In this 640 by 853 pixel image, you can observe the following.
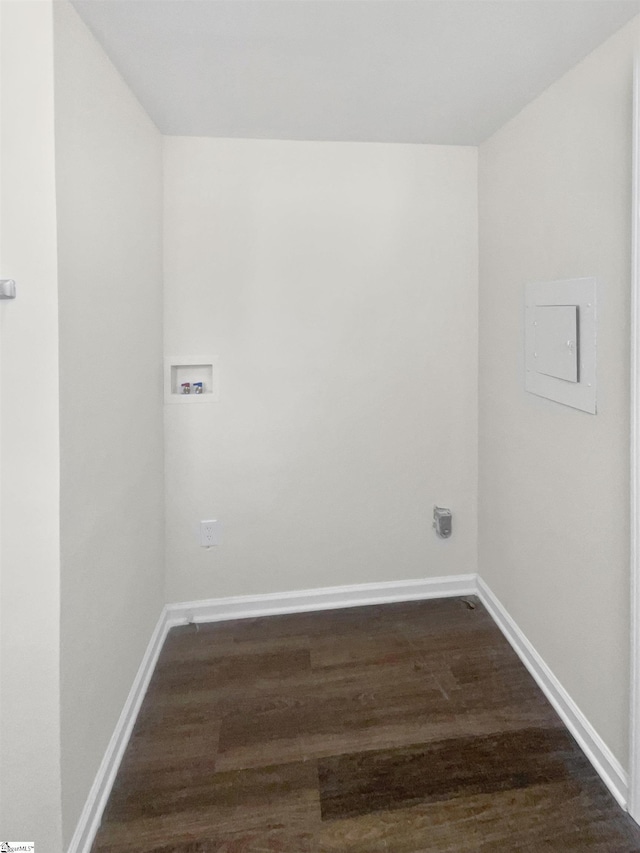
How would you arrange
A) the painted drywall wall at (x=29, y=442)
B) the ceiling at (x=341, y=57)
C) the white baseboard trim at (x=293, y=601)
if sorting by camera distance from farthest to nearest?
the white baseboard trim at (x=293, y=601)
the ceiling at (x=341, y=57)
the painted drywall wall at (x=29, y=442)

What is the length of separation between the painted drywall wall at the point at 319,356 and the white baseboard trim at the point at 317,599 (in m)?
0.05

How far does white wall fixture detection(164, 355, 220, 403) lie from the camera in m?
2.37

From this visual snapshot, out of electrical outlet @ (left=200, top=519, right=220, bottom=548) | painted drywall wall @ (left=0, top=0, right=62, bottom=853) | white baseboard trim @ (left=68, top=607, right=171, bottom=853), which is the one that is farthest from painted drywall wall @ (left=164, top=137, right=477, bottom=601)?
painted drywall wall @ (left=0, top=0, right=62, bottom=853)

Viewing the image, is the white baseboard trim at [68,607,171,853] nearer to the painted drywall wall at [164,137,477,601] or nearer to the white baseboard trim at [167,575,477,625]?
the white baseboard trim at [167,575,477,625]

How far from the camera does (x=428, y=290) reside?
2502mm

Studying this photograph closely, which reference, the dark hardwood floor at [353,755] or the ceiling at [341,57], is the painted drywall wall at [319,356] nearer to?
the ceiling at [341,57]

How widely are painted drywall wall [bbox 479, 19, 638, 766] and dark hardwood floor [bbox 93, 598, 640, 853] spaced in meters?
0.22

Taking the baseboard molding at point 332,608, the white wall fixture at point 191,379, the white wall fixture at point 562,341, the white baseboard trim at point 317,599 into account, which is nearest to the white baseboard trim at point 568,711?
the baseboard molding at point 332,608

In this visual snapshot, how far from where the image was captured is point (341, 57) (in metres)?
1.64

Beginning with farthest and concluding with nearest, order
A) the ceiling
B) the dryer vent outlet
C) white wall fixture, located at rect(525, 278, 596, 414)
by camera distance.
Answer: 1. the dryer vent outlet
2. white wall fixture, located at rect(525, 278, 596, 414)
3. the ceiling

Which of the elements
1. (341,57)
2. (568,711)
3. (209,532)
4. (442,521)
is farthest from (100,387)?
(568,711)

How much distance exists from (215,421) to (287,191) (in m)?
1.09

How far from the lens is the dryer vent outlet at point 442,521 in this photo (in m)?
2.58

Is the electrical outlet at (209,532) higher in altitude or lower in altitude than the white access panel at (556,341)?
lower
